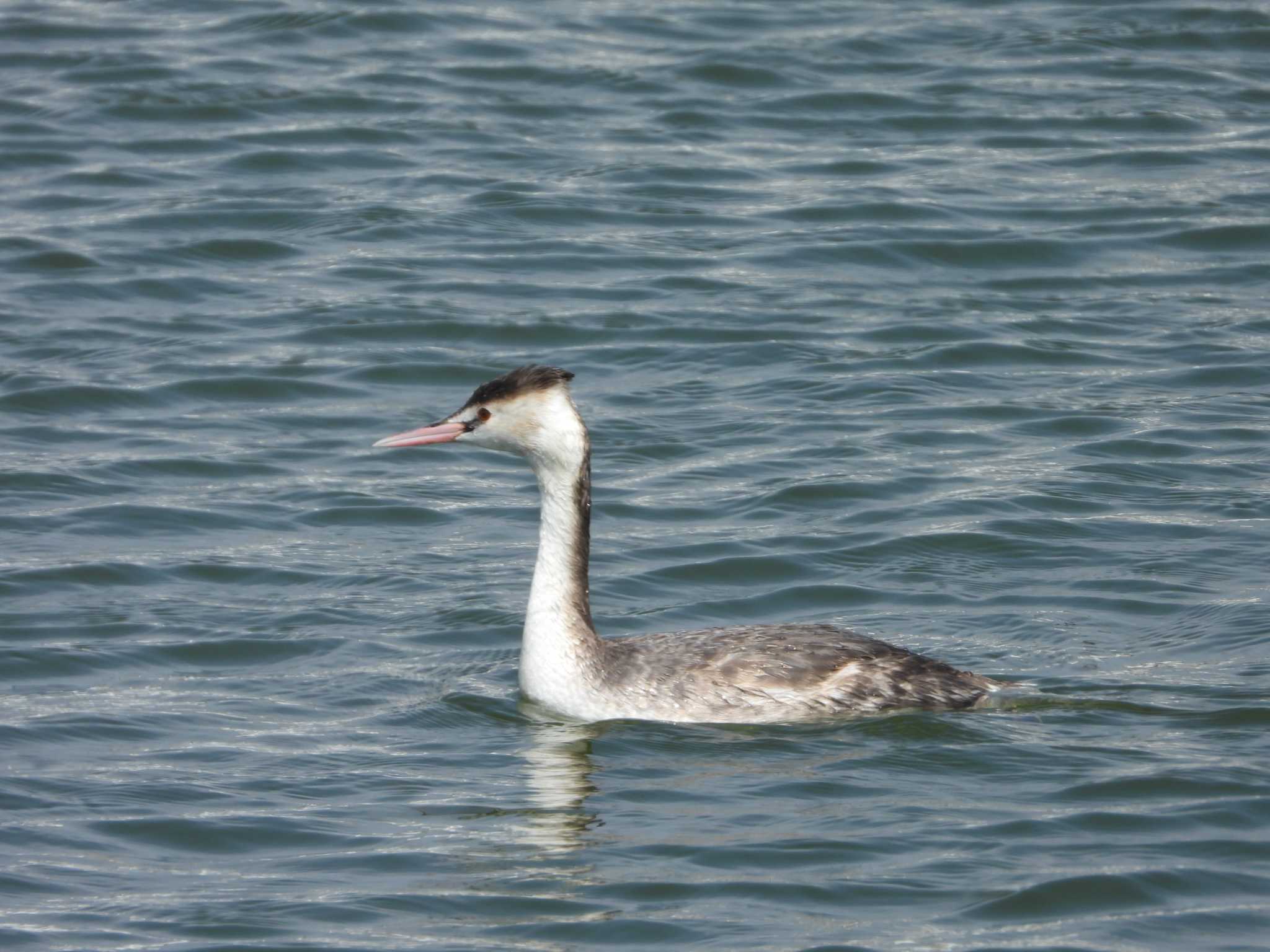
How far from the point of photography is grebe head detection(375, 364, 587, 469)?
8859 mm

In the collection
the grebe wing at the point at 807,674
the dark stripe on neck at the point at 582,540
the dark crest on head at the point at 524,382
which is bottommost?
the grebe wing at the point at 807,674

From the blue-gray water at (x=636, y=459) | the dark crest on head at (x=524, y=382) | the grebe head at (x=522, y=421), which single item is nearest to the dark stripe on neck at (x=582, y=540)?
the grebe head at (x=522, y=421)

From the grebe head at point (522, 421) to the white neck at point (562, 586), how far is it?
0.04 feet

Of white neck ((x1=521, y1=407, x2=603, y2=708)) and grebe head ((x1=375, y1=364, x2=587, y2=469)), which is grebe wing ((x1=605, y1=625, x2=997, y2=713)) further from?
grebe head ((x1=375, y1=364, x2=587, y2=469))

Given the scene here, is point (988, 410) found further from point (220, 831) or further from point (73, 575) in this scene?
point (220, 831)

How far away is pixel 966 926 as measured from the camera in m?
6.71

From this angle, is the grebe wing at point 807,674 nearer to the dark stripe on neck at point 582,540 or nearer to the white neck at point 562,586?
the white neck at point 562,586

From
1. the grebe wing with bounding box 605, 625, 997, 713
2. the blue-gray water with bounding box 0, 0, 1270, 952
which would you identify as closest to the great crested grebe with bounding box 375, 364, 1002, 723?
the grebe wing with bounding box 605, 625, 997, 713

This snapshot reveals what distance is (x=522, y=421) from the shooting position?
893 cm

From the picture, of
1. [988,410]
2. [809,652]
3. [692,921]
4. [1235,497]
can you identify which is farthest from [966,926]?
[988,410]

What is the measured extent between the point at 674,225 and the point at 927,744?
816 cm

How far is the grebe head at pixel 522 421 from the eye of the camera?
8859 mm

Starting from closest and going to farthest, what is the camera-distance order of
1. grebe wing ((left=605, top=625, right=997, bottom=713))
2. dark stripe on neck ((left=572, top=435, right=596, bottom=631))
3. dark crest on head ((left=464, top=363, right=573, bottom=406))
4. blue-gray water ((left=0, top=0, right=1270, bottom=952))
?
blue-gray water ((left=0, top=0, right=1270, bottom=952)), grebe wing ((left=605, top=625, right=997, bottom=713)), dark crest on head ((left=464, top=363, right=573, bottom=406)), dark stripe on neck ((left=572, top=435, right=596, bottom=631))

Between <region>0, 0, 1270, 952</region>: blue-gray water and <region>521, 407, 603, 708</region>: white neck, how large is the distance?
233mm
